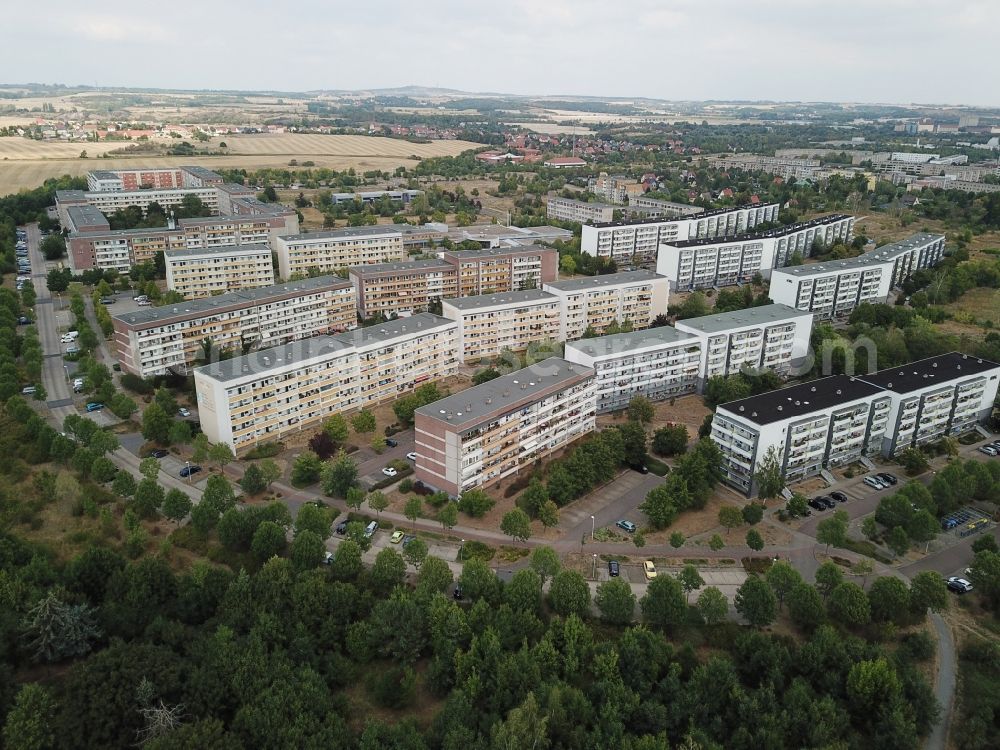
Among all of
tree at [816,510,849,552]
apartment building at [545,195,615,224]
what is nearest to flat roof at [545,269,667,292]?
tree at [816,510,849,552]

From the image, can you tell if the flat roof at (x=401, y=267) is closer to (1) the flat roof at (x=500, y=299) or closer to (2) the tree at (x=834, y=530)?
(1) the flat roof at (x=500, y=299)

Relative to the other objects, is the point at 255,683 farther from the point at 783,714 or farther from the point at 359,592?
the point at 783,714

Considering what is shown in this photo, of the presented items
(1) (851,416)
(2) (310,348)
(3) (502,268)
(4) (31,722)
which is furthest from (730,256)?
A: (4) (31,722)

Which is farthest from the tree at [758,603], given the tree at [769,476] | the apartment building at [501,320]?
the apartment building at [501,320]

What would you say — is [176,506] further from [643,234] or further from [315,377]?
[643,234]

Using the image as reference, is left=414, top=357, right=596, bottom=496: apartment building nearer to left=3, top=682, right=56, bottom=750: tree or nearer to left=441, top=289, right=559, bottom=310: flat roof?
left=441, top=289, right=559, bottom=310: flat roof

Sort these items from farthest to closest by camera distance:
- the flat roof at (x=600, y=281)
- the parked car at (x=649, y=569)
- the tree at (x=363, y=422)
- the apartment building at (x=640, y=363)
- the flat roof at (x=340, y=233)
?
the flat roof at (x=340, y=233), the flat roof at (x=600, y=281), the apartment building at (x=640, y=363), the tree at (x=363, y=422), the parked car at (x=649, y=569)

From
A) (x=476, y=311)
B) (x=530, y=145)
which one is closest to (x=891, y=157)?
(x=530, y=145)
